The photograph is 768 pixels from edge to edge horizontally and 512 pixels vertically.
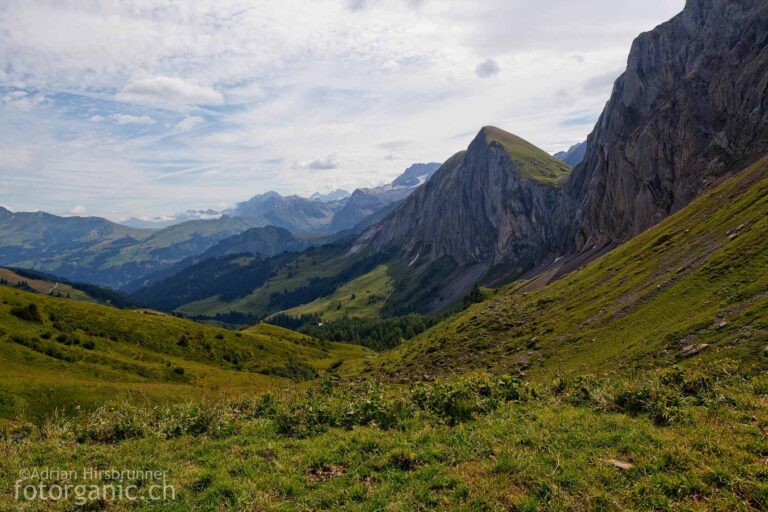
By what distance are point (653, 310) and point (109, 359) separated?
340ft

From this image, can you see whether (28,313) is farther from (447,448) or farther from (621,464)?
(621,464)

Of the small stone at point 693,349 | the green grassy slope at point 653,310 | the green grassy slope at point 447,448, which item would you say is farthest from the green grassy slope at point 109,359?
the green grassy slope at point 653,310

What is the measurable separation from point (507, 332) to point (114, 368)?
8779cm

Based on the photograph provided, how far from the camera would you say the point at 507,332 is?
3986 inches

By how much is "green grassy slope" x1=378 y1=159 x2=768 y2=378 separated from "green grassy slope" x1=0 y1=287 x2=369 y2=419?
4280 centimetres

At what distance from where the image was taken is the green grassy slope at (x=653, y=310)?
4559 centimetres

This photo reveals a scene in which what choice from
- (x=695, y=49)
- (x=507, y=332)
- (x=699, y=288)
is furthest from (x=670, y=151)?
(x=699, y=288)

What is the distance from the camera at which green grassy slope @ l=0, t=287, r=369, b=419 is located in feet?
180

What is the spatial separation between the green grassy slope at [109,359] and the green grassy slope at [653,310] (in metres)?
42.8

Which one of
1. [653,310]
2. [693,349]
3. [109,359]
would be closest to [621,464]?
[693,349]

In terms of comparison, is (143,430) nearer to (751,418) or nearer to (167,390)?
(751,418)

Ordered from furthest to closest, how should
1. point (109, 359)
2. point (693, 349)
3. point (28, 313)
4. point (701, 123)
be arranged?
point (701, 123), point (28, 313), point (109, 359), point (693, 349)

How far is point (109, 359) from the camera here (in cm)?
8525

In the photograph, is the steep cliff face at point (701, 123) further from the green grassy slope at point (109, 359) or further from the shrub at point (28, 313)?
the shrub at point (28, 313)
